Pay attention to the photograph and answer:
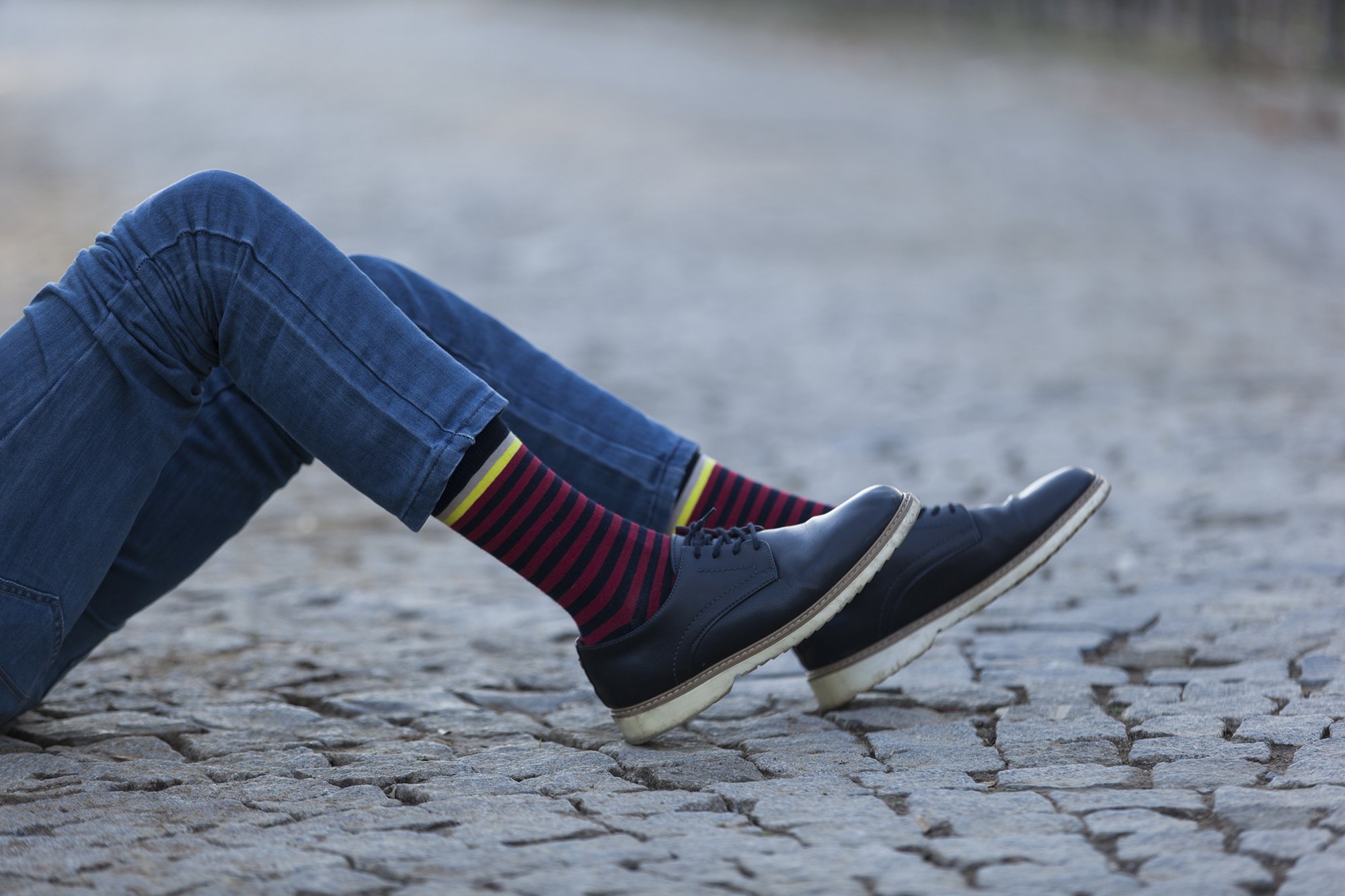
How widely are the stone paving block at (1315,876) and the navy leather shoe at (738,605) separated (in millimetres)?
678

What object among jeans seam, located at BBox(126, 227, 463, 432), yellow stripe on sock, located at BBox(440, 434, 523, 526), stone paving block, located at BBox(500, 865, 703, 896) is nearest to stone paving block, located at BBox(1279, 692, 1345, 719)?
stone paving block, located at BBox(500, 865, 703, 896)

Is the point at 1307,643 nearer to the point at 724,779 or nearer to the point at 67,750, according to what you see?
the point at 724,779

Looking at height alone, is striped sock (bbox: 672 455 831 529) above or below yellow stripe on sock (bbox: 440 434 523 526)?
above

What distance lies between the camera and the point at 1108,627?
108 inches

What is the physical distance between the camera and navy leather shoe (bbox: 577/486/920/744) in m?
2.02

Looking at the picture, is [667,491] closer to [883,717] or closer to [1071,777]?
[883,717]

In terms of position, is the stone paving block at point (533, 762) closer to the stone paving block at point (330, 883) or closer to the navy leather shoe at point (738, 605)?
the navy leather shoe at point (738, 605)

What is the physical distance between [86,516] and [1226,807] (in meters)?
1.49

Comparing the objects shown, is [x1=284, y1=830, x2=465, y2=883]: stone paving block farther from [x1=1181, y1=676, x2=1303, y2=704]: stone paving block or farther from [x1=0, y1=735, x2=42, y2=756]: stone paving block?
[x1=1181, y1=676, x2=1303, y2=704]: stone paving block

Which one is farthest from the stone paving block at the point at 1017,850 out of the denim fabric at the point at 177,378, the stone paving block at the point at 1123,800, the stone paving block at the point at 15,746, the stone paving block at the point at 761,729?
the stone paving block at the point at 15,746

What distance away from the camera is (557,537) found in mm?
1973

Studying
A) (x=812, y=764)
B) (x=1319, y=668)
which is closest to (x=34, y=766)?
(x=812, y=764)

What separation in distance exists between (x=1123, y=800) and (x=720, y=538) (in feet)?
2.12

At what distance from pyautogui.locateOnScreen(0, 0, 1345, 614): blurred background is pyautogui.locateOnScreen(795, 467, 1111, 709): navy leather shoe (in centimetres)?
98
